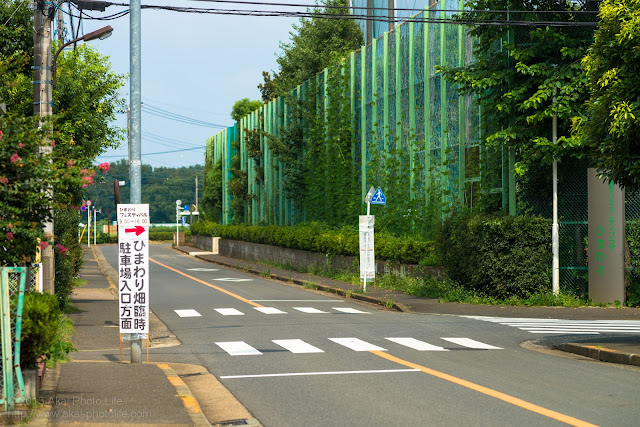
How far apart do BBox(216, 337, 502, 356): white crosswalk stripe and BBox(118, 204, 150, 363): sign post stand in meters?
1.76

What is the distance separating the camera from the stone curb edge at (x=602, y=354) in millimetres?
12387

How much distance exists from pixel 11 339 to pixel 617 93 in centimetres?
974

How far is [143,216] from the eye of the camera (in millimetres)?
12836

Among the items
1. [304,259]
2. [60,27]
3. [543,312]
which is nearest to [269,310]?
[543,312]

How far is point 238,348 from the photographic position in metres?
14.4

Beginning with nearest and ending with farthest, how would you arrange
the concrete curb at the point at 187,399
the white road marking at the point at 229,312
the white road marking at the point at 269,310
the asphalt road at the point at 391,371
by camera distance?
the concrete curb at the point at 187,399 < the asphalt road at the point at 391,371 < the white road marking at the point at 229,312 < the white road marking at the point at 269,310

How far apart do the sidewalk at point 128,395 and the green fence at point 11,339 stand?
0.30 m

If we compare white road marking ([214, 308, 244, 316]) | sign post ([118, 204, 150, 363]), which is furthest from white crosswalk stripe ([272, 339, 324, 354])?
white road marking ([214, 308, 244, 316])

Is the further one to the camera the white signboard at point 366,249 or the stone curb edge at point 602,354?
the white signboard at point 366,249

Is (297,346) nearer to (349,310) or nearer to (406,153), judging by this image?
(349,310)

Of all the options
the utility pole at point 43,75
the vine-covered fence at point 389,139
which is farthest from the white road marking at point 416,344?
the vine-covered fence at point 389,139

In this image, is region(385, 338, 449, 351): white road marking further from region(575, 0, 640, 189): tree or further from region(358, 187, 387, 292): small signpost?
region(358, 187, 387, 292): small signpost

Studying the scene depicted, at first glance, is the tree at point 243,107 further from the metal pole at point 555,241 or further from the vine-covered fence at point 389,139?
the metal pole at point 555,241

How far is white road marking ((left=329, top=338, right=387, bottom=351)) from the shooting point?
14062 mm
